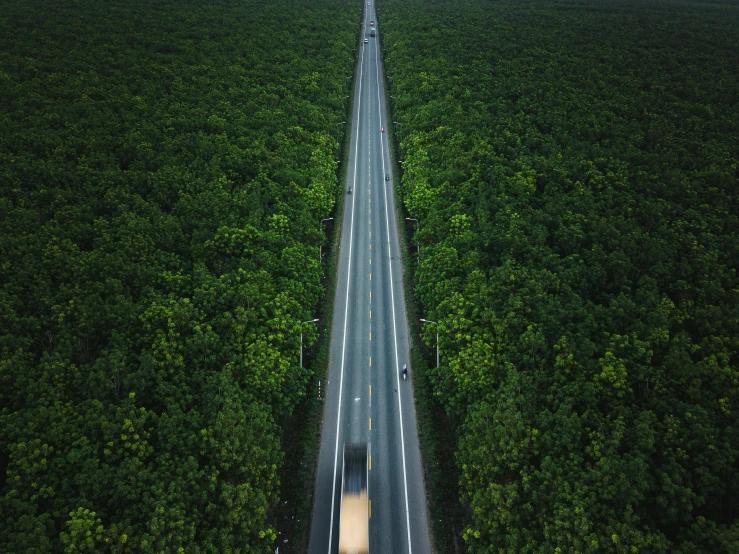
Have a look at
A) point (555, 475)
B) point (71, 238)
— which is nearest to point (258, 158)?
point (71, 238)

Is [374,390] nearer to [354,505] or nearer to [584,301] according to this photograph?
[354,505]

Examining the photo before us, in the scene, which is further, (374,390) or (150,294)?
(374,390)

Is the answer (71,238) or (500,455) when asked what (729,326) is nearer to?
(500,455)

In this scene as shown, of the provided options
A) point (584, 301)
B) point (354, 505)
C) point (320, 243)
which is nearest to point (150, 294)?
point (354, 505)

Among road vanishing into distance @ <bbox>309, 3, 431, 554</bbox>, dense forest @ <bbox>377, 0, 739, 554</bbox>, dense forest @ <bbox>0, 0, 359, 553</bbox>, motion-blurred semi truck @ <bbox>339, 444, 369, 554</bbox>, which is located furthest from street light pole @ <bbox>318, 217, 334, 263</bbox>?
motion-blurred semi truck @ <bbox>339, 444, 369, 554</bbox>

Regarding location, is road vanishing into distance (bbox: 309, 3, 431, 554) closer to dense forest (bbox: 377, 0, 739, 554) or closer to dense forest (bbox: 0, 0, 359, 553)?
dense forest (bbox: 377, 0, 739, 554)

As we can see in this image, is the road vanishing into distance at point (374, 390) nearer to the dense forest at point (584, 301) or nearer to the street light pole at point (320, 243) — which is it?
the street light pole at point (320, 243)
